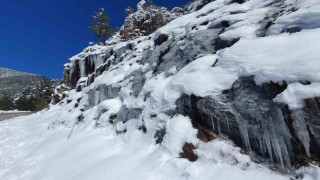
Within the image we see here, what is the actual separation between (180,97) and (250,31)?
9.04 feet

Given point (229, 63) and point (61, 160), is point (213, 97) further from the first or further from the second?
point (61, 160)

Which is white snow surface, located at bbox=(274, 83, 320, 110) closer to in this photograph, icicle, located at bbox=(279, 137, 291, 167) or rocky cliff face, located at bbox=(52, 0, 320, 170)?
rocky cliff face, located at bbox=(52, 0, 320, 170)

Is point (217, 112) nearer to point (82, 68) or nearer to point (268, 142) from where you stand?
point (268, 142)

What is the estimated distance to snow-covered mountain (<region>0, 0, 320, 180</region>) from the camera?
502 centimetres

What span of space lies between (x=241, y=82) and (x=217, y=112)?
910 millimetres

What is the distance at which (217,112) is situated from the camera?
20.7 feet

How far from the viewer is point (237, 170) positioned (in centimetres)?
519

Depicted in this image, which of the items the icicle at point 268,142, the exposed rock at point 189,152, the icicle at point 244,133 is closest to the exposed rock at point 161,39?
the exposed rock at point 189,152

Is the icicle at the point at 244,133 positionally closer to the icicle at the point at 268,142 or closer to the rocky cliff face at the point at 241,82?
the rocky cliff face at the point at 241,82

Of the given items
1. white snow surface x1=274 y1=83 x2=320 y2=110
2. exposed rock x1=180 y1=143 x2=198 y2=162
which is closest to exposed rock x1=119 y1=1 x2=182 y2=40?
exposed rock x1=180 y1=143 x2=198 y2=162

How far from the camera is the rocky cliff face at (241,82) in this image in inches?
196

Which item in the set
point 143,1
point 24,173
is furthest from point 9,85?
point 24,173

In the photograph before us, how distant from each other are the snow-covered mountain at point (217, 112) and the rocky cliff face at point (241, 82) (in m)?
0.02

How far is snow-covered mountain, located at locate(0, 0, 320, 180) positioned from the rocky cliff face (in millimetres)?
23
